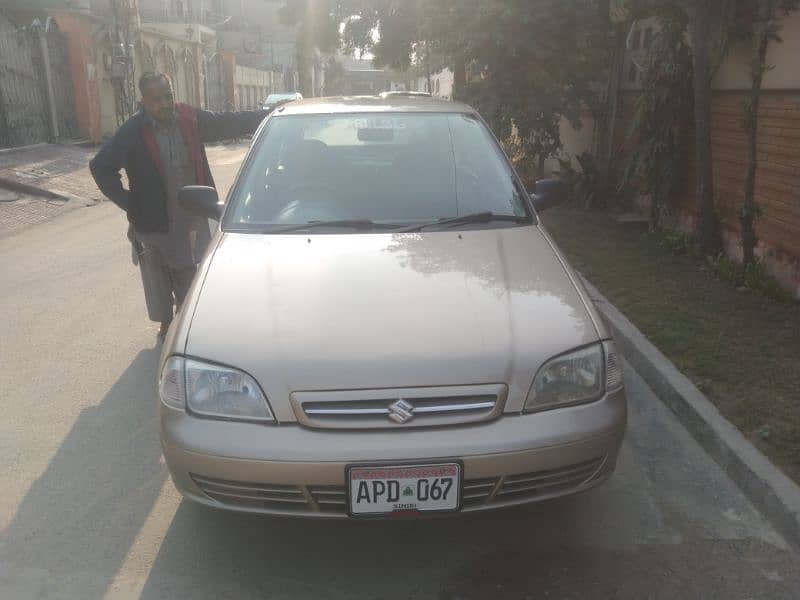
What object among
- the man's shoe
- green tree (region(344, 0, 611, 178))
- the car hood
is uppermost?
green tree (region(344, 0, 611, 178))

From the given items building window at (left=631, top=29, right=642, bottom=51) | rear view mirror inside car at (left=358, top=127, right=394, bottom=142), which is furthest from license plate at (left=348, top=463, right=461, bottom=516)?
building window at (left=631, top=29, right=642, bottom=51)

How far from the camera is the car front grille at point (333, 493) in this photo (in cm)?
254

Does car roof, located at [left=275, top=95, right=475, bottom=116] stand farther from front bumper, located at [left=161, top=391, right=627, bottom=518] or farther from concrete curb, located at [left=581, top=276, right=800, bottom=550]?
front bumper, located at [left=161, top=391, right=627, bottom=518]

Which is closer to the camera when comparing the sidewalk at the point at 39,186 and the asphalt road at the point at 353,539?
the asphalt road at the point at 353,539

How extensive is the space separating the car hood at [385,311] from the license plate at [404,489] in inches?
10.9

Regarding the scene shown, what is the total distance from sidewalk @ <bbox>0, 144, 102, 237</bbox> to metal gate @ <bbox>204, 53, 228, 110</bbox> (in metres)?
21.1

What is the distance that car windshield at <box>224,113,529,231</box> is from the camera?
12.3ft

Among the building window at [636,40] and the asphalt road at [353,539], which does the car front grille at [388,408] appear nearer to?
the asphalt road at [353,539]

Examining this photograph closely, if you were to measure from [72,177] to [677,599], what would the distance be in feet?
43.8

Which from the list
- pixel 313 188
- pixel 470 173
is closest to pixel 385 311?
pixel 313 188

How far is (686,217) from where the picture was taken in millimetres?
7871

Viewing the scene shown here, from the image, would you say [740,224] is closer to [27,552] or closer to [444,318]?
[444,318]

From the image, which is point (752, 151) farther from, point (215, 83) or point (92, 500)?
point (215, 83)

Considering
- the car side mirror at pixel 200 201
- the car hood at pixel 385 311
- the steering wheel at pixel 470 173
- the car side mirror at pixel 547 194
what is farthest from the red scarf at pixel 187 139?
the car side mirror at pixel 547 194
